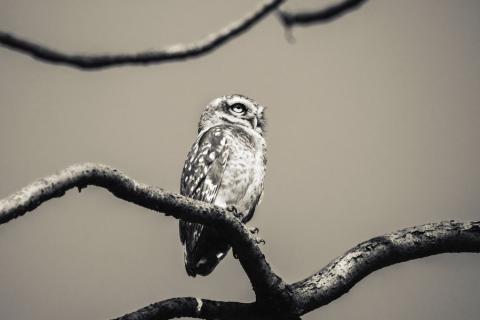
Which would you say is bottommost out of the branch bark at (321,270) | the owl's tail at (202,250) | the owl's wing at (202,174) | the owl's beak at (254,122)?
the branch bark at (321,270)

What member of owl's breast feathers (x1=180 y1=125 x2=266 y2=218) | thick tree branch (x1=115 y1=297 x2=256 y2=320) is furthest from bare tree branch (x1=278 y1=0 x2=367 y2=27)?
owl's breast feathers (x1=180 y1=125 x2=266 y2=218)

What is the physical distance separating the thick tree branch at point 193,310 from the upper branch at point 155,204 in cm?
14

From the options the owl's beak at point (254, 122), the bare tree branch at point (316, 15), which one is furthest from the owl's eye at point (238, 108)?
the bare tree branch at point (316, 15)

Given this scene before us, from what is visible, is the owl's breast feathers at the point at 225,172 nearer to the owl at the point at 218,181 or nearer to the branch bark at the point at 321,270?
the owl at the point at 218,181

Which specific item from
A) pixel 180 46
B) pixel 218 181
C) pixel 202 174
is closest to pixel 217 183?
pixel 218 181

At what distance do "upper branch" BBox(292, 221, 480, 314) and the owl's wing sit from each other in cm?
155

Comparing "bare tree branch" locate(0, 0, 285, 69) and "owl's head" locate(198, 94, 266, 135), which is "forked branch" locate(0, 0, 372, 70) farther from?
"owl's head" locate(198, 94, 266, 135)

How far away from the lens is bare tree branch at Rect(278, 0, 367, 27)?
1.79m

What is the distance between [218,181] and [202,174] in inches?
5.7

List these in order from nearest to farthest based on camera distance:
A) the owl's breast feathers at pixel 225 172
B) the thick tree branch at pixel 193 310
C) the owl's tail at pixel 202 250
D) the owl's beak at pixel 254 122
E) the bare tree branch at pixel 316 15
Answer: the bare tree branch at pixel 316 15 → the thick tree branch at pixel 193 310 → the owl's tail at pixel 202 250 → the owl's breast feathers at pixel 225 172 → the owl's beak at pixel 254 122

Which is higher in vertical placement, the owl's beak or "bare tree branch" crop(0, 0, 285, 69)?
the owl's beak

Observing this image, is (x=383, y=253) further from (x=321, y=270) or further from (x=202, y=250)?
(x=202, y=250)

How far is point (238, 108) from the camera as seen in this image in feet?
19.2

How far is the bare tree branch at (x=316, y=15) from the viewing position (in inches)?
70.5
